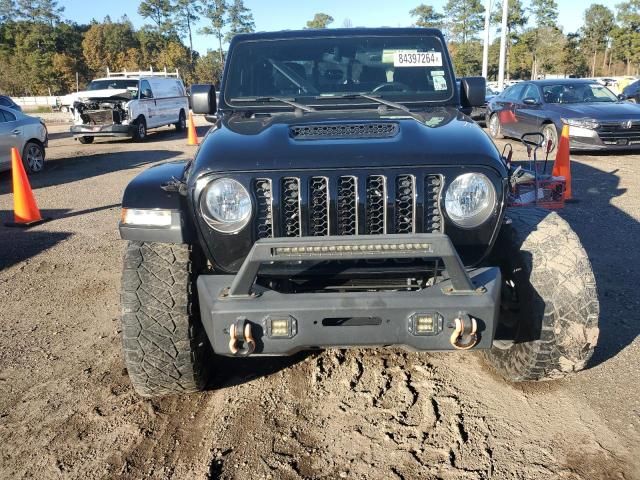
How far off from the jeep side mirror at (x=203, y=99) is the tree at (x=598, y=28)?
67183 mm

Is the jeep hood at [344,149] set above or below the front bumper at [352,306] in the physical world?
above

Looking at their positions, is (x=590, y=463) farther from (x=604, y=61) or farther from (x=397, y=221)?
(x=604, y=61)

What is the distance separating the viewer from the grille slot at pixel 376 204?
2609 mm

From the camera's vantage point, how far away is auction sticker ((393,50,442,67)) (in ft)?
12.7

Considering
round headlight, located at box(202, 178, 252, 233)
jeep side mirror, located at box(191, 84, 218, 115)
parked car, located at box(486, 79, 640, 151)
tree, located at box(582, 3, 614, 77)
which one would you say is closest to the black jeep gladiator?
round headlight, located at box(202, 178, 252, 233)

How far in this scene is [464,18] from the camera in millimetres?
64688

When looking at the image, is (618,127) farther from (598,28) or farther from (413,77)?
(598,28)

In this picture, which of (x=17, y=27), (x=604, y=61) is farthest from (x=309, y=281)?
(x=17, y=27)

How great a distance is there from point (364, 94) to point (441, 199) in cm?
136

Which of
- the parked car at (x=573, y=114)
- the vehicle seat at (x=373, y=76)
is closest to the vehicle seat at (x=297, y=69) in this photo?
the vehicle seat at (x=373, y=76)

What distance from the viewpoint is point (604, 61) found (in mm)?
61375

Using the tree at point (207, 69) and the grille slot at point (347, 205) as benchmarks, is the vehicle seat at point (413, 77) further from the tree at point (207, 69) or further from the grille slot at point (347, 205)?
the tree at point (207, 69)

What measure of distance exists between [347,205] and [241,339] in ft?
2.60

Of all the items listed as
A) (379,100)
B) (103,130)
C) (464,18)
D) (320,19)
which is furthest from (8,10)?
(379,100)
